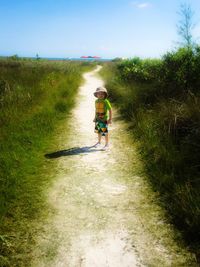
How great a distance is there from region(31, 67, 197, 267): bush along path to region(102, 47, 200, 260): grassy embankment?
23cm

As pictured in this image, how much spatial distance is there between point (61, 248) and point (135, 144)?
3.88m

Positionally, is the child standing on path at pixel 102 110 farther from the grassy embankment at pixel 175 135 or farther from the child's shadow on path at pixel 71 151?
the grassy embankment at pixel 175 135

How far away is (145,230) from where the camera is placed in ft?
11.1

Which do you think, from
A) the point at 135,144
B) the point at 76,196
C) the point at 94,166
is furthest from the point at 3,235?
the point at 135,144

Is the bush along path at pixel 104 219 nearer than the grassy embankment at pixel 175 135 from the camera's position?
Yes

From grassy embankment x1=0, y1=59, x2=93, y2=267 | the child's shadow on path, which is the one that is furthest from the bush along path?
grassy embankment x1=0, y1=59, x2=93, y2=267

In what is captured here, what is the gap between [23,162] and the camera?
17.7 ft

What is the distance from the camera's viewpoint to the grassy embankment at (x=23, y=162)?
327cm

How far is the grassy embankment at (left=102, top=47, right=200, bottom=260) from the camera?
3621 millimetres

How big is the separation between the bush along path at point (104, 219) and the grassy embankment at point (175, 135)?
23 centimetres

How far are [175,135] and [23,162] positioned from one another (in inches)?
131

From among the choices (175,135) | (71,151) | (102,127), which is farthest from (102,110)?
(175,135)

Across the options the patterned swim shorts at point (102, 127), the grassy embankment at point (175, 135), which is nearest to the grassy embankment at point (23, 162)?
the patterned swim shorts at point (102, 127)

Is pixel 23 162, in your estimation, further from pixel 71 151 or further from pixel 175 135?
pixel 175 135
